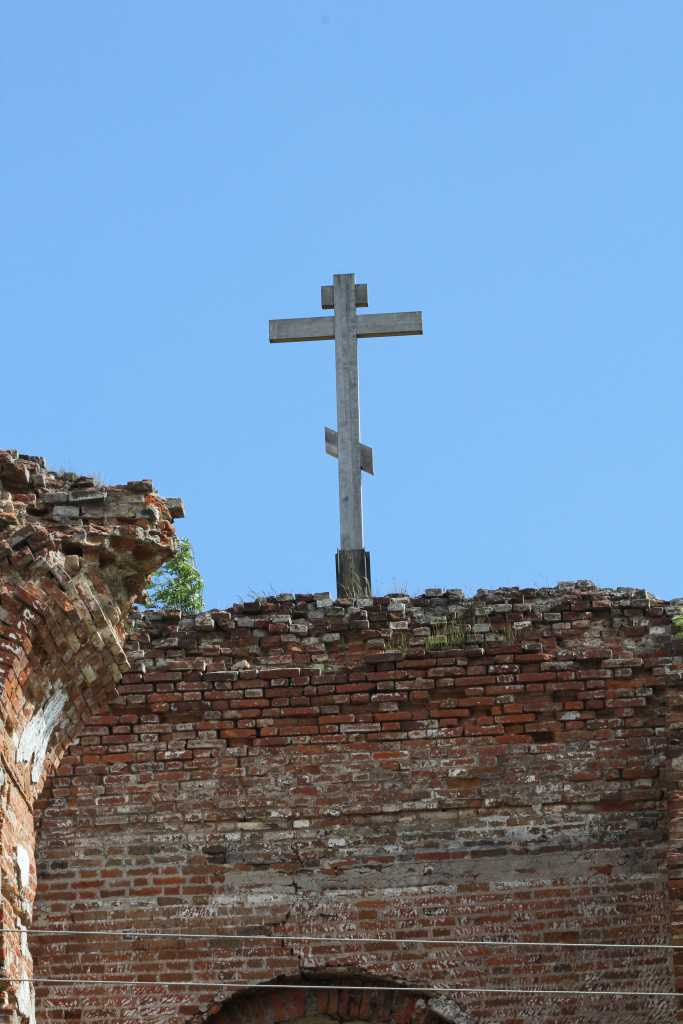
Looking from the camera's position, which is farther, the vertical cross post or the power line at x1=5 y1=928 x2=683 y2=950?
the vertical cross post

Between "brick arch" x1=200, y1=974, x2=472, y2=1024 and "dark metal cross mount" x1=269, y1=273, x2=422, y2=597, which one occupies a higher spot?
"dark metal cross mount" x1=269, y1=273, x2=422, y2=597

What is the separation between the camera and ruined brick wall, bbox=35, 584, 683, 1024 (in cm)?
1063

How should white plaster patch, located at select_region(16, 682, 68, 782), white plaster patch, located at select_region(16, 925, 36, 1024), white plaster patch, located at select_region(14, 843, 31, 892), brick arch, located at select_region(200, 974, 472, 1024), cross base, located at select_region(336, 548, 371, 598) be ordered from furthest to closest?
cross base, located at select_region(336, 548, 371, 598) → brick arch, located at select_region(200, 974, 472, 1024) → white plaster patch, located at select_region(16, 682, 68, 782) → white plaster patch, located at select_region(14, 843, 31, 892) → white plaster patch, located at select_region(16, 925, 36, 1024)

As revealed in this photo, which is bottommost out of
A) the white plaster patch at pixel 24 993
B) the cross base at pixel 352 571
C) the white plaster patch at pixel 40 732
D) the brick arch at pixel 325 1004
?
the white plaster patch at pixel 24 993

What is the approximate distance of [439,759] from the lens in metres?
11.2

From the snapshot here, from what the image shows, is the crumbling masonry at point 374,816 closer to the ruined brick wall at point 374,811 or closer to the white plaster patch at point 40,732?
the ruined brick wall at point 374,811

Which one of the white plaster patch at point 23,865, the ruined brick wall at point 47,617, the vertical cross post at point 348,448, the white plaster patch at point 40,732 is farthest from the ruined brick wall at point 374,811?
the white plaster patch at point 23,865

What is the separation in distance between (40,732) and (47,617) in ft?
2.42

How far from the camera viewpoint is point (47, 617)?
27.7ft

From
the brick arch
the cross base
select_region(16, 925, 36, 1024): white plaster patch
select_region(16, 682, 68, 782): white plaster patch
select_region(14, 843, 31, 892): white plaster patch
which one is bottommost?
select_region(16, 925, 36, 1024): white plaster patch

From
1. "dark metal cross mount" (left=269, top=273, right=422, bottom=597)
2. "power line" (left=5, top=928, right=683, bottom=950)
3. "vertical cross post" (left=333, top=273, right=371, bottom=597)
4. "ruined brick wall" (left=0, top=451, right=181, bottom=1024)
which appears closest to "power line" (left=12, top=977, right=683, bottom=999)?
"power line" (left=5, top=928, right=683, bottom=950)

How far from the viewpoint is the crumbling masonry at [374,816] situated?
34.9 ft

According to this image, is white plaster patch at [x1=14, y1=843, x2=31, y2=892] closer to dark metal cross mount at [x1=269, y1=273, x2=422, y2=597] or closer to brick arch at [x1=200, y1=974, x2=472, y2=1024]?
brick arch at [x1=200, y1=974, x2=472, y2=1024]

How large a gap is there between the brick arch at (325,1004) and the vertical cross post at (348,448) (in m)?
3.08
